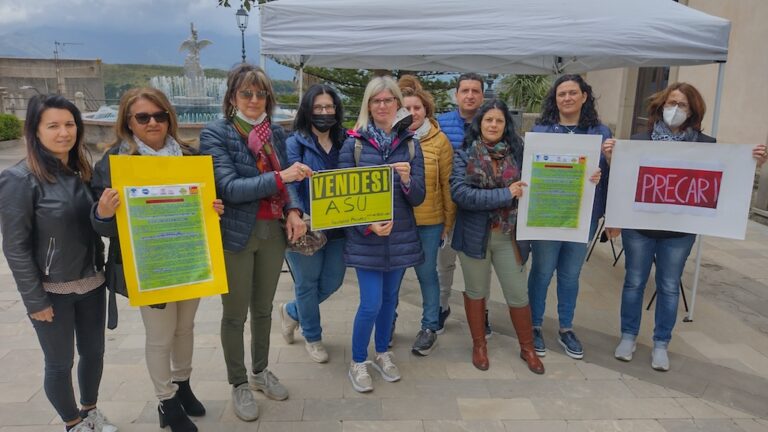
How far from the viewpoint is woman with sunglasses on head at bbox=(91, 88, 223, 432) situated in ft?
7.51

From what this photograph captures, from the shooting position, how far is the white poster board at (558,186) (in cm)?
329

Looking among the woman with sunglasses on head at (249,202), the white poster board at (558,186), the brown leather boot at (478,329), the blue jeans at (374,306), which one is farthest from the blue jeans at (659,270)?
the woman with sunglasses on head at (249,202)

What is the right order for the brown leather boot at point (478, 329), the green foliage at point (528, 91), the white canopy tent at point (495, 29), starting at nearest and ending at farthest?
1. the brown leather boot at point (478, 329)
2. the white canopy tent at point (495, 29)
3. the green foliage at point (528, 91)

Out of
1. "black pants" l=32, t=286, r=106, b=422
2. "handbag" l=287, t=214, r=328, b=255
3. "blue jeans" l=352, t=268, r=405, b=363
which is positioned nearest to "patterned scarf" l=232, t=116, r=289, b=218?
"handbag" l=287, t=214, r=328, b=255

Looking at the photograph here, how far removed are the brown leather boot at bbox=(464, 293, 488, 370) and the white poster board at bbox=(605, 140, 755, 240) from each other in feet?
3.61

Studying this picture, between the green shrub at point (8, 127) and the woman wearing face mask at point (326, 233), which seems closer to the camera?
the woman wearing face mask at point (326, 233)

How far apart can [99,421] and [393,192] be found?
2.05m

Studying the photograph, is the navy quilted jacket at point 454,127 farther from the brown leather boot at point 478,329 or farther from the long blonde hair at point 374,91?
the brown leather boot at point 478,329

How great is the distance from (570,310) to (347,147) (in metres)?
2.15

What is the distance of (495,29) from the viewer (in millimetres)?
4098

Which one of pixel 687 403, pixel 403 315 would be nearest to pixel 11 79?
pixel 403 315

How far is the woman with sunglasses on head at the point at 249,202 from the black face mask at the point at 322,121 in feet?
0.81

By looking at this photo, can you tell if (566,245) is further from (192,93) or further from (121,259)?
(192,93)

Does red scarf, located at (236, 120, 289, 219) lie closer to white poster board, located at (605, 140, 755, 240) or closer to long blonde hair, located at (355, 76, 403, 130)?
long blonde hair, located at (355, 76, 403, 130)
